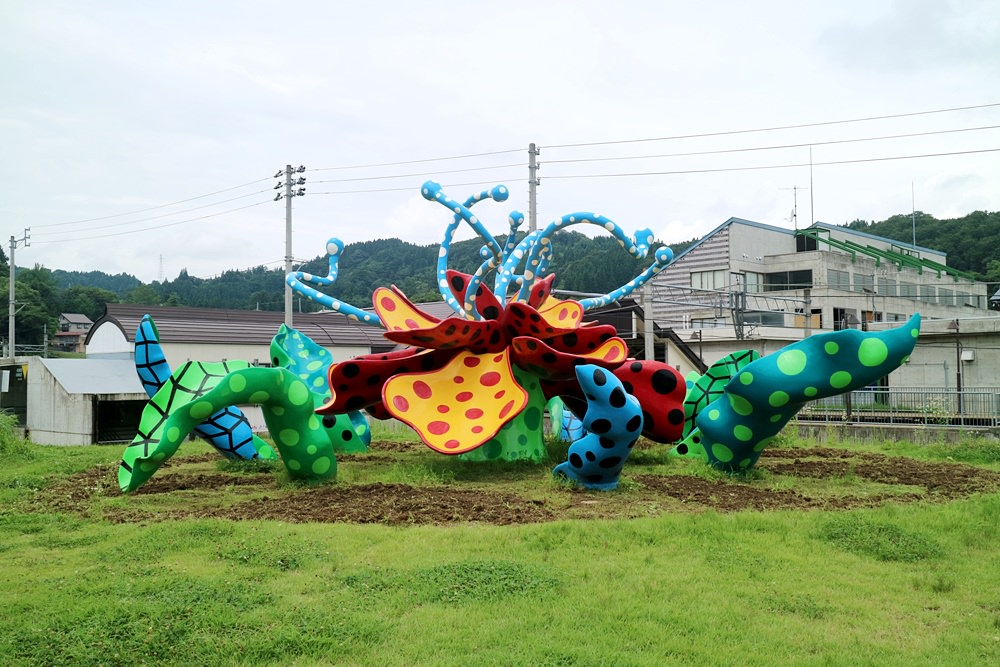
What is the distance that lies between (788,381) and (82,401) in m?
16.0

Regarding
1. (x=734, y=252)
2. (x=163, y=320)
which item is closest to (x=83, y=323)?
(x=163, y=320)

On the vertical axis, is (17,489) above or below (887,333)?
below

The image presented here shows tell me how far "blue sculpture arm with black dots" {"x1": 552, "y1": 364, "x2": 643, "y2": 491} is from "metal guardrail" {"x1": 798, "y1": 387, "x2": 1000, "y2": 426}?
993 cm

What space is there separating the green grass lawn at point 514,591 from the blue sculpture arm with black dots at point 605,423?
1.40 meters

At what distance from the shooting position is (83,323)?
6700cm

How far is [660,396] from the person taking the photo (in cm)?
1226

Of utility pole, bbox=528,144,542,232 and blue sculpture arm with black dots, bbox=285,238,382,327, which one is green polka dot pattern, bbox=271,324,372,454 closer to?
blue sculpture arm with black dots, bbox=285,238,382,327

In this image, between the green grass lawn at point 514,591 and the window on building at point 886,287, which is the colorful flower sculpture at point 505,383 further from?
the window on building at point 886,287

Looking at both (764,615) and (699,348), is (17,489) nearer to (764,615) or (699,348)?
(764,615)

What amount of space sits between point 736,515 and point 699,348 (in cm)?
2183

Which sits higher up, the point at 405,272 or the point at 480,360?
the point at 405,272

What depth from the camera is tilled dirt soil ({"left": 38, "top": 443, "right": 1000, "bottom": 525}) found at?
8.71 m

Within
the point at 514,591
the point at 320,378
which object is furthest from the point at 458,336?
the point at 514,591

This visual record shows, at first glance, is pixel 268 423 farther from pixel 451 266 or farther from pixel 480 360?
pixel 451 266
